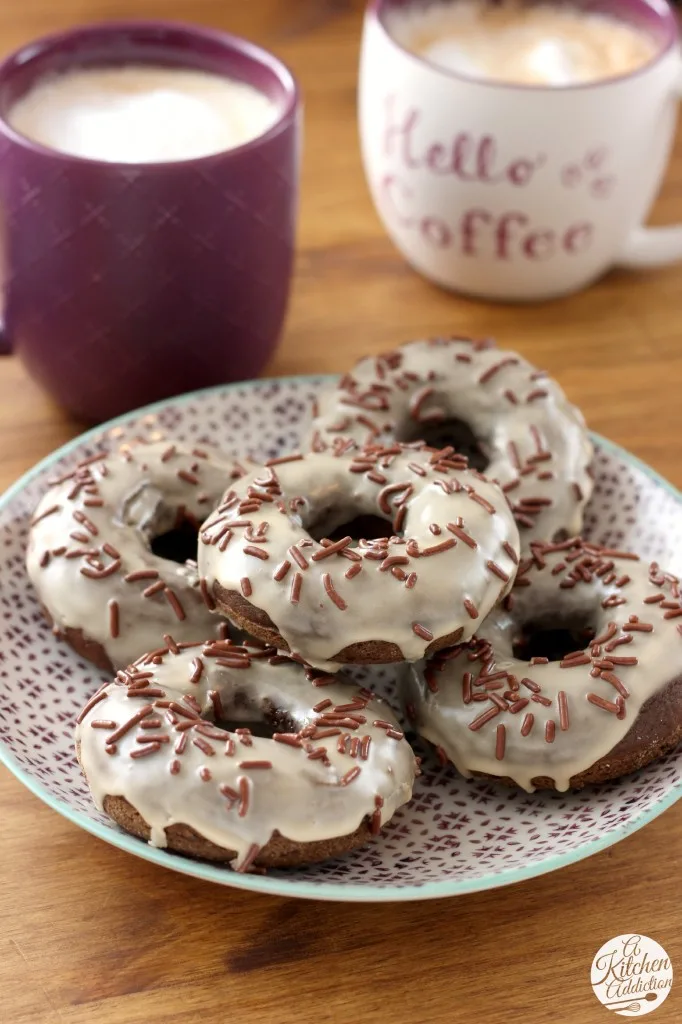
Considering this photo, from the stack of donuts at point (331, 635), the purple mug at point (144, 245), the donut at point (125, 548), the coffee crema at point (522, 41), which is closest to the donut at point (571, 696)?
the stack of donuts at point (331, 635)

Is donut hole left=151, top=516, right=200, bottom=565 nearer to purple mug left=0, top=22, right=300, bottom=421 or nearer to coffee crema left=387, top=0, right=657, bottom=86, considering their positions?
purple mug left=0, top=22, right=300, bottom=421

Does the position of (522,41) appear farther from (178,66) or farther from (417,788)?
(417,788)

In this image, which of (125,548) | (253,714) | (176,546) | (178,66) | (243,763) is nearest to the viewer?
(243,763)

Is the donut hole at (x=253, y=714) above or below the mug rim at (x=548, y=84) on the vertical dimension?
below

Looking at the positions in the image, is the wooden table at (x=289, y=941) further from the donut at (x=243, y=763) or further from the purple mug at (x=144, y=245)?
the purple mug at (x=144, y=245)

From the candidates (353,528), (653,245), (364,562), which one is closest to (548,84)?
(653,245)

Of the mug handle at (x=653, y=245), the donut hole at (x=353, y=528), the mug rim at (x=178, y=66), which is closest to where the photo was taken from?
the donut hole at (x=353, y=528)

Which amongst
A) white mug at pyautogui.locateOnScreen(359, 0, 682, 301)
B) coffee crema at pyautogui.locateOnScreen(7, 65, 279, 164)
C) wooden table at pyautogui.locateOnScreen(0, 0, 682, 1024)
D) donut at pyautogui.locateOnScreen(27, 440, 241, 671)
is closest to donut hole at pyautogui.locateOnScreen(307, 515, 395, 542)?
donut at pyautogui.locateOnScreen(27, 440, 241, 671)
